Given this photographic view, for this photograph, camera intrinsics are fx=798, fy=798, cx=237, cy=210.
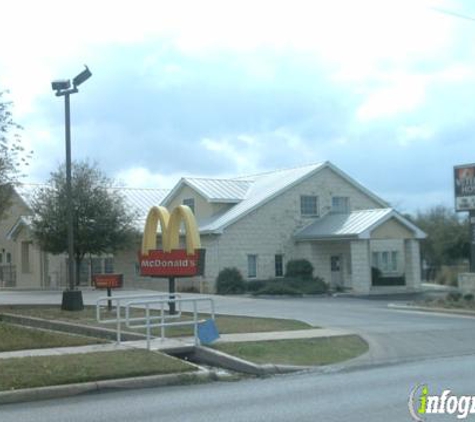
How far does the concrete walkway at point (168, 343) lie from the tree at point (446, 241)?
38816mm

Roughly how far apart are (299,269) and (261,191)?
5492 mm

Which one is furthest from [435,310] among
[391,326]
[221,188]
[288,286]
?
[221,188]

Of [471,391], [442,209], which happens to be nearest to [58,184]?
[471,391]

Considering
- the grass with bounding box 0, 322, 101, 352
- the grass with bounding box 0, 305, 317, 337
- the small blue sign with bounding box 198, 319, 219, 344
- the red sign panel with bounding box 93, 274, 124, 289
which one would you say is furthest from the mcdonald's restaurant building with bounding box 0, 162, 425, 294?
the small blue sign with bounding box 198, 319, 219, 344

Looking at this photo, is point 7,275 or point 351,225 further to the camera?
point 7,275

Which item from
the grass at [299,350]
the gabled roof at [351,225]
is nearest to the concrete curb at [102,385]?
the grass at [299,350]

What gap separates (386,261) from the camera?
4541 centimetres

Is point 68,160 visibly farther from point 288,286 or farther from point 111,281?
point 288,286

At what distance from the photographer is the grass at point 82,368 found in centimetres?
1167

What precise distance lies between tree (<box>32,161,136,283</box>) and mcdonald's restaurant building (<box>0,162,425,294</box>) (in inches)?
110

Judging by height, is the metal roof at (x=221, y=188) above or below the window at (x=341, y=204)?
above

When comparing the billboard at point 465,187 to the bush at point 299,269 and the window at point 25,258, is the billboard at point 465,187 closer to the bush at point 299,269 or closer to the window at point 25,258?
the bush at point 299,269

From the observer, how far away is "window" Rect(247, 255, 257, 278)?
40.9 meters

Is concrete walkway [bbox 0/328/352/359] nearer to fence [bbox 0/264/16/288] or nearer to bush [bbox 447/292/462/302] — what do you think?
bush [bbox 447/292/462/302]
